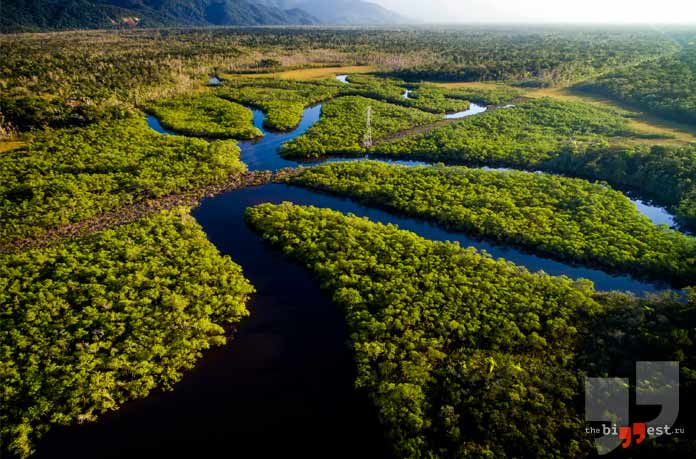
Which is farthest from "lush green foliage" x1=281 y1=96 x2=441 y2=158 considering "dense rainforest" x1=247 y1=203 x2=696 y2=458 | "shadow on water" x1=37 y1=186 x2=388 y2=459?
"shadow on water" x1=37 y1=186 x2=388 y2=459

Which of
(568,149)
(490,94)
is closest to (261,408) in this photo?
(568,149)

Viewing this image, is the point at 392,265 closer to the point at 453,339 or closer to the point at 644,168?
the point at 453,339

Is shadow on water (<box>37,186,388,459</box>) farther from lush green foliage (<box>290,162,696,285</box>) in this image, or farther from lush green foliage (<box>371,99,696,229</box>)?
lush green foliage (<box>371,99,696,229</box>)

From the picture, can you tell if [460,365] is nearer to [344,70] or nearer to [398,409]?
[398,409]

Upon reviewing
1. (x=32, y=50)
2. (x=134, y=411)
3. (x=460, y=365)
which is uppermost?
(x=32, y=50)

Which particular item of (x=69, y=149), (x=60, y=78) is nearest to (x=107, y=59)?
(x=60, y=78)
